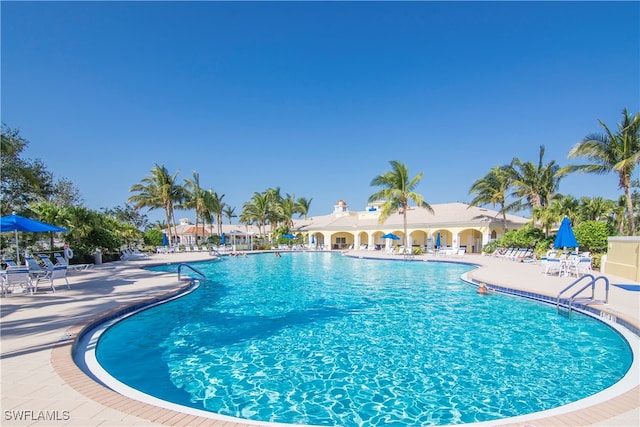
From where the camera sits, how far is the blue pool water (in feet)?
14.5

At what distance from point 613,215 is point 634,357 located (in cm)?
3982

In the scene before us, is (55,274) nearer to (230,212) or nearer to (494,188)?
(494,188)

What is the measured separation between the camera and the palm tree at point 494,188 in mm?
28438

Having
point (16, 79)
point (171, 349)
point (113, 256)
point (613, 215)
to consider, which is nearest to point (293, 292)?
point (171, 349)

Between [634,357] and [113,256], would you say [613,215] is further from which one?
[113,256]

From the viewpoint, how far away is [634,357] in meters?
5.32

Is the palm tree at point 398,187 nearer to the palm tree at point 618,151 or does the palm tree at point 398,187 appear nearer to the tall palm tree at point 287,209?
the palm tree at point 618,151

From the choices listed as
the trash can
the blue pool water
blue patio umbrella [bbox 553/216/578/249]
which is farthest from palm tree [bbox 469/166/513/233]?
the trash can

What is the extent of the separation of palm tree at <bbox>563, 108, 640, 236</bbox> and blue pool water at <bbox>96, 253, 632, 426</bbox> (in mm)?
11750

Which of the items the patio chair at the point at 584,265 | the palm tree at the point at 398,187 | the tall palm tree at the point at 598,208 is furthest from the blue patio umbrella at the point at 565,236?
the tall palm tree at the point at 598,208

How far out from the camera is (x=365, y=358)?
19.4ft

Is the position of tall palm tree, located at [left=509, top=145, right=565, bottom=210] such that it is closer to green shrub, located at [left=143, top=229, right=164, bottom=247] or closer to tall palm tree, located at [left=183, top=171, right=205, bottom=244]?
tall palm tree, located at [left=183, top=171, right=205, bottom=244]

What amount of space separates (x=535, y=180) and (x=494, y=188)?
3.38m

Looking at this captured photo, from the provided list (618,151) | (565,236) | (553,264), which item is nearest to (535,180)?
(618,151)
